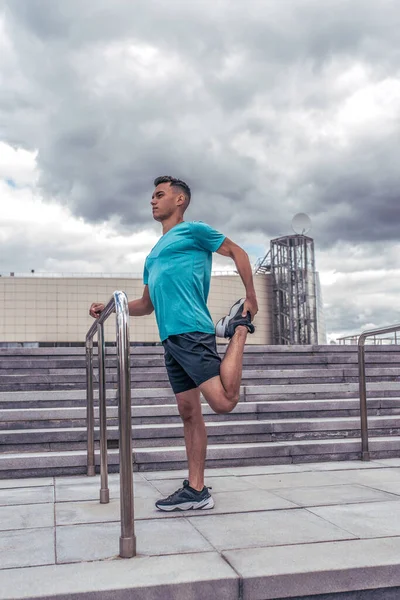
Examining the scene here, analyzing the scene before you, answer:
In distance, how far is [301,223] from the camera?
4597 centimetres

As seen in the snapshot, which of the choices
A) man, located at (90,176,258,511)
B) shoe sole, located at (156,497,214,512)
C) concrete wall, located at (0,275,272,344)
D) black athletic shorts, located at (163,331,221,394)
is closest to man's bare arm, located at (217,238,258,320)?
man, located at (90,176,258,511)

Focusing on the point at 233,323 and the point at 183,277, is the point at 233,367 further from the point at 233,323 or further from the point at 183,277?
the point at 183,277

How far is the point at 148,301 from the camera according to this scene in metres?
3.88

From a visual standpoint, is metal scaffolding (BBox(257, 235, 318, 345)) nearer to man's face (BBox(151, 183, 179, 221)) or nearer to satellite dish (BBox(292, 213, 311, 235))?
satellite dish (BBox(292, 213, 311, 235))

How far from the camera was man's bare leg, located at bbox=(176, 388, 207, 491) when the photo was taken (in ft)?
11.5

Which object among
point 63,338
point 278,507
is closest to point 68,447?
point 278,507

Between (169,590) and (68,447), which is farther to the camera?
(68,447)

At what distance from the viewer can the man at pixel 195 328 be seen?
3.32m

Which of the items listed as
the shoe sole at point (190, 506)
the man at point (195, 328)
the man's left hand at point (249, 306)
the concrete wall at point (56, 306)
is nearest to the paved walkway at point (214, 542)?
the shoe sole at point (190, 506)

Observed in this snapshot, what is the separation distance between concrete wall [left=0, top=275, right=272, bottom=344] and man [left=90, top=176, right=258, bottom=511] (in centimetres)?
4270

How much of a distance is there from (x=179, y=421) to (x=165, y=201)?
2902mm

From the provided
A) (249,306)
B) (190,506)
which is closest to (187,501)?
(190,506)

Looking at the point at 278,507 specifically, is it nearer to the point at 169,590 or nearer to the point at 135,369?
the point at 169,590

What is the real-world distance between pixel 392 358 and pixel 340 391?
7.47 ft
